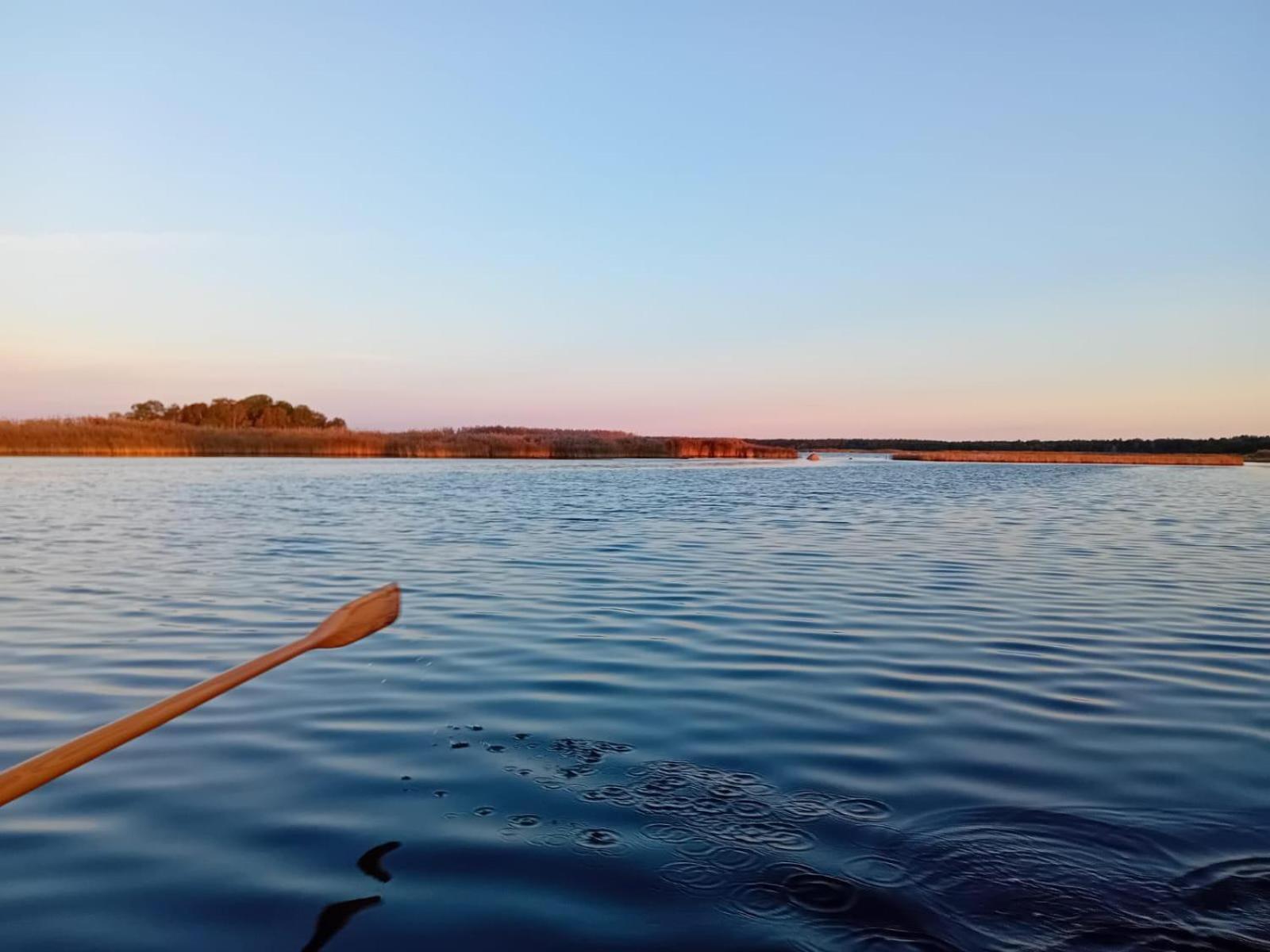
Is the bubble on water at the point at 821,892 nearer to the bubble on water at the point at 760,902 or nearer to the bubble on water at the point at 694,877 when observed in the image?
the bubble on water at the point at 760,902

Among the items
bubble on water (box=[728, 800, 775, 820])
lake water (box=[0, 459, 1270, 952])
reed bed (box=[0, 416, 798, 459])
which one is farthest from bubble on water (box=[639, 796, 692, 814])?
reed bed (box=[0, 416, 798, 459])

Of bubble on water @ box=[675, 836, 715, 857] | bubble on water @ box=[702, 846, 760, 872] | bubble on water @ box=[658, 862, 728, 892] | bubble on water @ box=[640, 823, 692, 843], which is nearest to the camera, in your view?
bubble on water @ box=[658, 862, 728, 892]

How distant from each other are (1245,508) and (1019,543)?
40.4 feet

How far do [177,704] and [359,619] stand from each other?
121 centimetres

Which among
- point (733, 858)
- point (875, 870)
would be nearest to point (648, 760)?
point (733, 858)

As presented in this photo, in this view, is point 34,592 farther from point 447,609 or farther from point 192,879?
point 192,879

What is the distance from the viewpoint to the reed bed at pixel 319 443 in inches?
1706

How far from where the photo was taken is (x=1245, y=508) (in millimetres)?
23266

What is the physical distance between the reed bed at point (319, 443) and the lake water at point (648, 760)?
36290 mm

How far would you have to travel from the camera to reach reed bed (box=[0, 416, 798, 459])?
4334cm

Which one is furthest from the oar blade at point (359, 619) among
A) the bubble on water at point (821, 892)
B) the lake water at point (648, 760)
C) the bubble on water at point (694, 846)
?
the bubble on water at point (821, 892)

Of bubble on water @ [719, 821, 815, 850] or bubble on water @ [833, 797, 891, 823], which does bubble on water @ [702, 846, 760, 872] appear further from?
bubble on water @ [833, 797, 891, 823]

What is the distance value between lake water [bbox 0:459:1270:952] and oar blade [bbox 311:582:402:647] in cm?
67

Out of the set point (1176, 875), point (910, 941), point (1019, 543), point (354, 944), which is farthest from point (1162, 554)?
point (354, 944)
